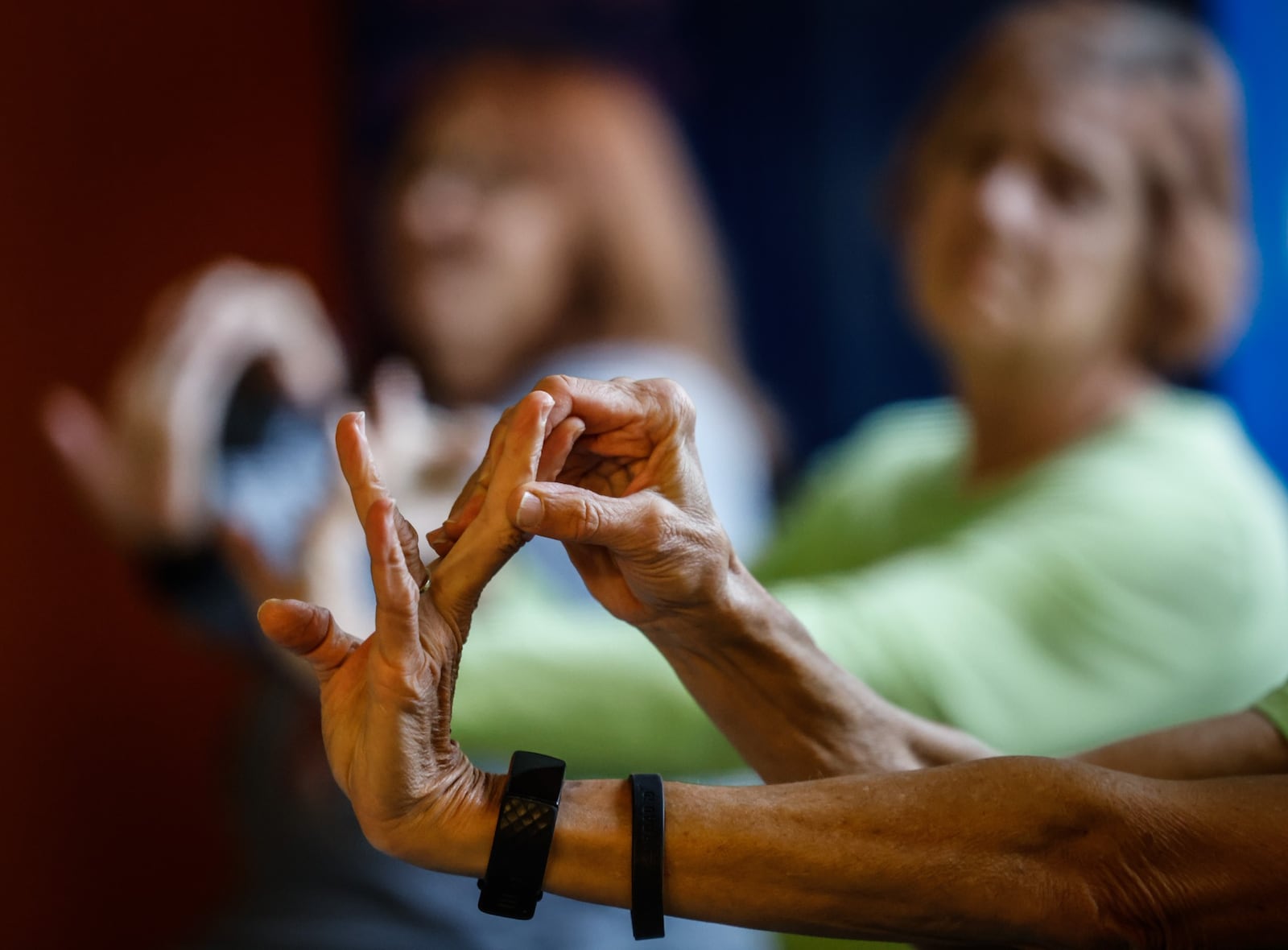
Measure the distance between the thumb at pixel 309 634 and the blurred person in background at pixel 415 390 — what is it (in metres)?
0.34

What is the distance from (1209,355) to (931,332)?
394mm

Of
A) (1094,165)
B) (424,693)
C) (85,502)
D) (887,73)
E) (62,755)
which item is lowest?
(62,755)

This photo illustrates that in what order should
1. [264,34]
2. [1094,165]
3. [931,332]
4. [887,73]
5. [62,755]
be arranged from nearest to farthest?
[1094,165] < [931,332] < [887,73] < [62,755] < [264,34]

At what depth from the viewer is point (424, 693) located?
52 centimetres

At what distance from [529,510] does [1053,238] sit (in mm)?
800

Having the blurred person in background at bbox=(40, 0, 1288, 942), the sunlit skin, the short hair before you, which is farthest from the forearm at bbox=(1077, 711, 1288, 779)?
the short hair

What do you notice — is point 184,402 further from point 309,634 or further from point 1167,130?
point 1167,130

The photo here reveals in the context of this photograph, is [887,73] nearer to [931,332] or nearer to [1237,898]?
[931,332]

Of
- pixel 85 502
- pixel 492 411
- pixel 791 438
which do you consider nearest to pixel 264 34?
pixel 492 411

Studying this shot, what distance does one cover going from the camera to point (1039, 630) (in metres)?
0.98

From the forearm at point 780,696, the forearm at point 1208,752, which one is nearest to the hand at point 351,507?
the forearm at point 780,696

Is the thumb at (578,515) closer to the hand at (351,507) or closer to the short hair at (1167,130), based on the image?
the hand at (351,507)

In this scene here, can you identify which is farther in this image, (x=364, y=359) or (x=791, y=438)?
(x=364, y=359)

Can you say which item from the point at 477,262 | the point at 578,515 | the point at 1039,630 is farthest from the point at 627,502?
the point at 477,262
